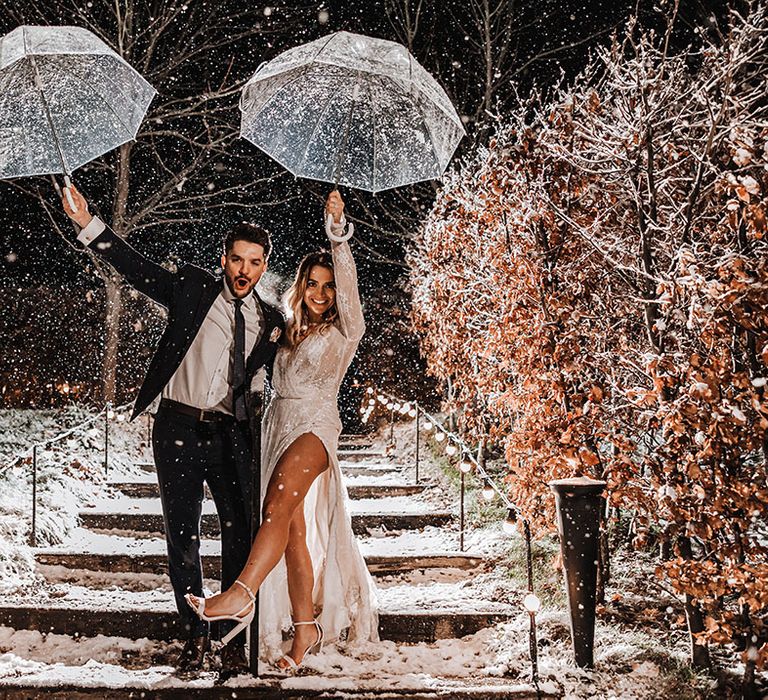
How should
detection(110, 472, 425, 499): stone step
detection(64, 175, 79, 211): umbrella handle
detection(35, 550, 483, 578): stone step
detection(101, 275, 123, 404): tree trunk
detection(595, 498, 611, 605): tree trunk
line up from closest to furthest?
detection(64, 175, 79, 211): umbrella handle < detection(595, 498, 611, 605): tree trunk < detection(35, 550, 483, 578): stone step < detection(110, 472, 425, 499): stone step < detection(101, 275, 123, 404): tree trunk

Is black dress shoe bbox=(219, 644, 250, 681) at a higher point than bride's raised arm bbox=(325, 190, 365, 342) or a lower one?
lower

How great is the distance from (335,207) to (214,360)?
951 millimetres

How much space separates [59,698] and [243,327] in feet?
6.13

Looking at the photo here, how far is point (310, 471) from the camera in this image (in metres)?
3.89

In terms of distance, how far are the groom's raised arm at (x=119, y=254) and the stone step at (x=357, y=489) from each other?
395cm

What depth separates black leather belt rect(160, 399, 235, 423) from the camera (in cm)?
382

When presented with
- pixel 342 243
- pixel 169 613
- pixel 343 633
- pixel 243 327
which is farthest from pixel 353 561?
pixel 342 243

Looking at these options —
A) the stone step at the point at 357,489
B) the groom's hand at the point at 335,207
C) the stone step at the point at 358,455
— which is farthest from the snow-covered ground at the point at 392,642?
the stone step at the point at 358,455

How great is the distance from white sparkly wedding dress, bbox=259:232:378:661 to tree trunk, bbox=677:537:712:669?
1628 mm

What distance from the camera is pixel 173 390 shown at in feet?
12.6

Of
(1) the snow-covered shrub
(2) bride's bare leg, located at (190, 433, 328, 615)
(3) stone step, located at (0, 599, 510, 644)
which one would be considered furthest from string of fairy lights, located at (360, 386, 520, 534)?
(3) stone step, located at (0, 599, 510, 644)

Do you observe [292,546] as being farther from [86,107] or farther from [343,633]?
[86,107]

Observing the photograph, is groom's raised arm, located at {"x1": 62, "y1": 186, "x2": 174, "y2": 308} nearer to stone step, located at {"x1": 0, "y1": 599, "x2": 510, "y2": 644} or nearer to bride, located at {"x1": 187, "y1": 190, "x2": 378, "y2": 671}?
bride, located at {"x1": 187, "y1": 190, "x2": 378, "y2": 671}

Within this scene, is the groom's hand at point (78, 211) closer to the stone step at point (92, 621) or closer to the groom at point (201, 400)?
the groom at point (201, 400)
